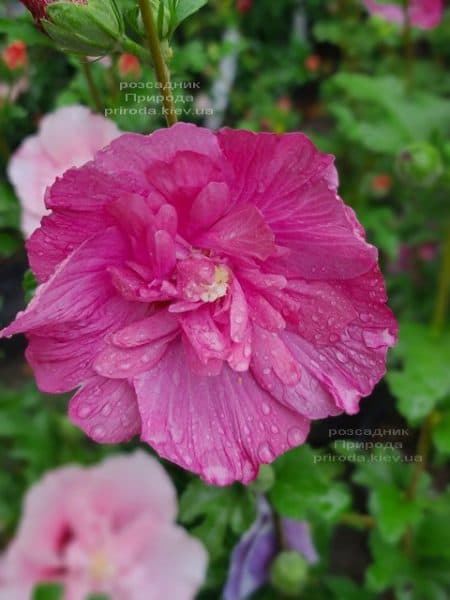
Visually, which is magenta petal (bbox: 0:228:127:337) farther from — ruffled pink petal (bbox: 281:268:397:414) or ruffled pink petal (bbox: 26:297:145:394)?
ruffled pink petal (bbox: 281:268:397:414)

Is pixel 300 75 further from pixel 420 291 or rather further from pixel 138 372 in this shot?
pixel 138 372

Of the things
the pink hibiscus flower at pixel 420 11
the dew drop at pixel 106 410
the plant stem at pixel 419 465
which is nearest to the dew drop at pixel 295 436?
the dew drop at pixel 106 410

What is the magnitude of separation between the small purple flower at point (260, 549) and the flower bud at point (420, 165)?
423 millimetres

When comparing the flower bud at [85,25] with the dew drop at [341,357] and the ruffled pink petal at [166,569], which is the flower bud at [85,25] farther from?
the ruffled pink petal at [166,569]

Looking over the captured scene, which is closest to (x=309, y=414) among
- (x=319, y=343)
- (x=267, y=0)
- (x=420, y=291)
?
(x=319, y=343)

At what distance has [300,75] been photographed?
6.05 ft

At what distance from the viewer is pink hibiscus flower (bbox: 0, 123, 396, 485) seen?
38 cm

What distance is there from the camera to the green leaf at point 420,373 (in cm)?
85

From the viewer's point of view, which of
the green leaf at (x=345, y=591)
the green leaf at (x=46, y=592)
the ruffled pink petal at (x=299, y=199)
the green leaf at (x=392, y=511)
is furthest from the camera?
the green leaf at (x=345, y=591)

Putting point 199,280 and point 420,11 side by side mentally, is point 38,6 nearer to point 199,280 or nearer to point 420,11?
point 199,280

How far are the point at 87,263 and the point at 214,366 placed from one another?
96mm

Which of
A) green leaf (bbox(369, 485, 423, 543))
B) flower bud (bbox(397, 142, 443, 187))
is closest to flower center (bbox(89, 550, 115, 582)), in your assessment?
green leaf (bbox(369, 485, 423, 543))

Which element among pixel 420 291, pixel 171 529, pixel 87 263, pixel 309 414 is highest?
pixel 87 263

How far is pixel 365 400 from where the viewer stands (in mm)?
1256
